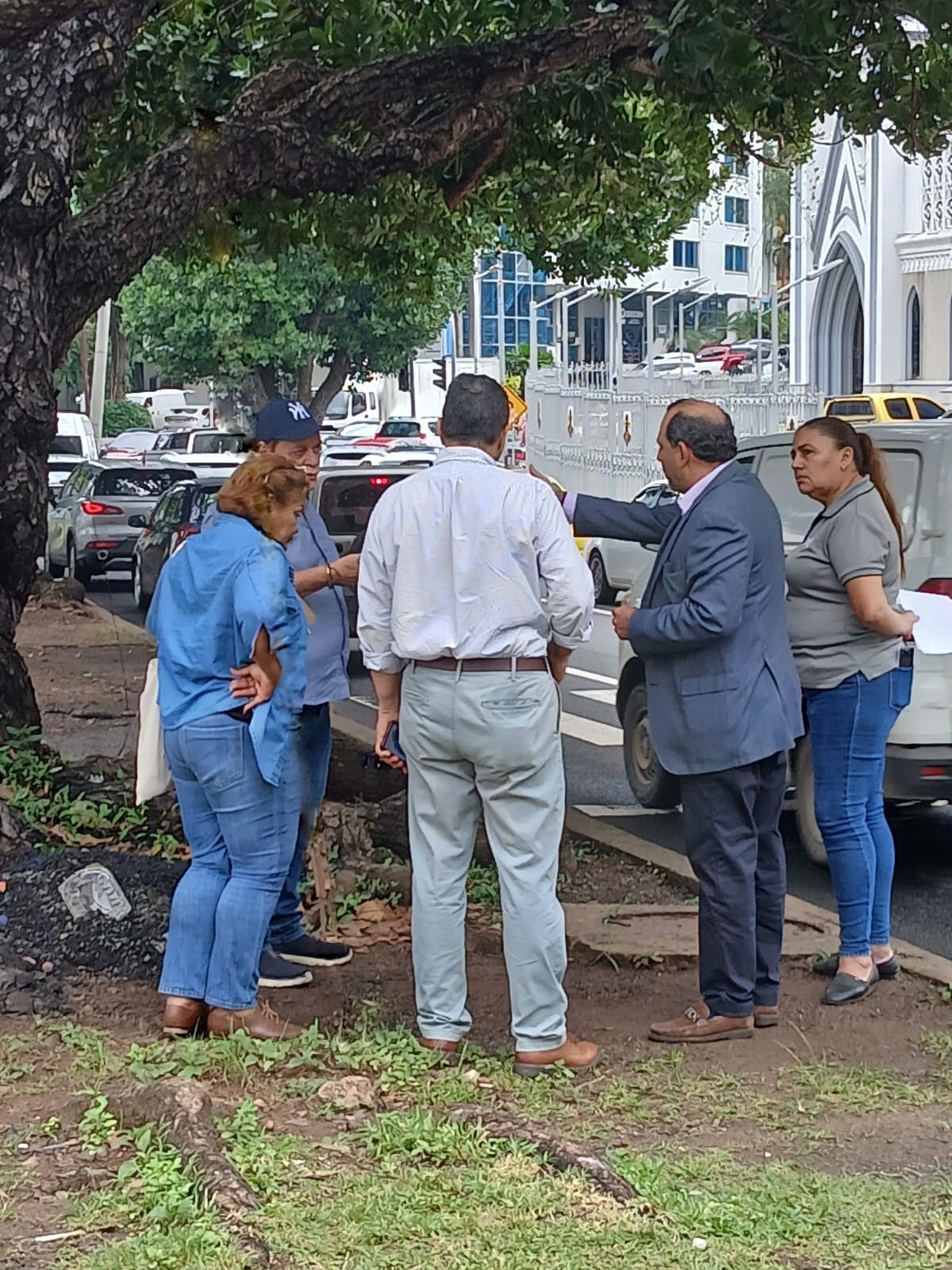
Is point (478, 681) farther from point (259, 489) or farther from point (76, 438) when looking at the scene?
point (76, 438)

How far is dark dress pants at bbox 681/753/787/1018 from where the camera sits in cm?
556

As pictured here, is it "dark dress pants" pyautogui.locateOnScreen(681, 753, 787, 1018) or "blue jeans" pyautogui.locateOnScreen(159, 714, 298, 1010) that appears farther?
"dark dress pants" pyautogui.locateOnScreen(681, 753, 787, 1018)

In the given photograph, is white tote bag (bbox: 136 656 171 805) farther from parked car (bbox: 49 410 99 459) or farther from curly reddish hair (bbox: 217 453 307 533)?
parked car (bbox: 49 410 99 459)

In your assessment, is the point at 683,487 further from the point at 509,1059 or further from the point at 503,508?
the point at 509,1059

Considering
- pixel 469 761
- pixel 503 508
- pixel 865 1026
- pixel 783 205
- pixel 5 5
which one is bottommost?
pixel 865 1026

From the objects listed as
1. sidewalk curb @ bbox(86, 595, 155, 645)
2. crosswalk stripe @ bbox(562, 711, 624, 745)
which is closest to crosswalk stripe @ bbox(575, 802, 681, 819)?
crosswalk stripe @ bbox(562, 711, 624, 745)

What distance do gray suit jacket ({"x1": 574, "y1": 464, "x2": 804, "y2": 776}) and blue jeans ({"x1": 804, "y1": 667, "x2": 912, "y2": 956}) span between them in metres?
0.45

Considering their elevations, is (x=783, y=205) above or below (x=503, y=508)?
above

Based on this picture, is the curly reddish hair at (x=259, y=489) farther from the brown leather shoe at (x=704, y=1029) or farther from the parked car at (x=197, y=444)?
the parked car at (x=197, y=444)

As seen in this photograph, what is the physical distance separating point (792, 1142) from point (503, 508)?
6.12ft

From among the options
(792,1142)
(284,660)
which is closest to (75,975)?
(284,660)

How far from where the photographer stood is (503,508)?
16.6ft

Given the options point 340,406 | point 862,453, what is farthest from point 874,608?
point 340,406

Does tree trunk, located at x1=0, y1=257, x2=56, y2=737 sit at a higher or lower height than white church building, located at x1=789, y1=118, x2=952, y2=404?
lower
